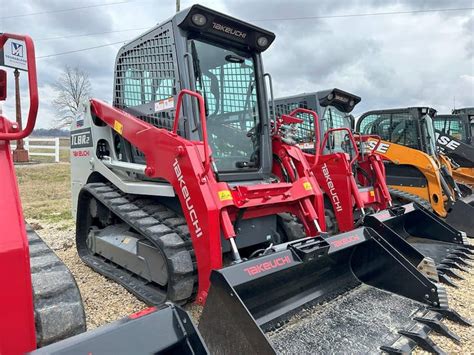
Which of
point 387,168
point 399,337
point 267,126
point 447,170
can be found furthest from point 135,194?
point 447,170

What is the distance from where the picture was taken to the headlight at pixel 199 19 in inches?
136

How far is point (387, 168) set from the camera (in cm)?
837

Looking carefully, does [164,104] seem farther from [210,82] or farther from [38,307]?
[38,307]

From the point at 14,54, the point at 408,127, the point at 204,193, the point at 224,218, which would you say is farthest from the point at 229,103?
the point at 408,127

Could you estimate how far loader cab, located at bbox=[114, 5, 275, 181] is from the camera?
11.6 feet

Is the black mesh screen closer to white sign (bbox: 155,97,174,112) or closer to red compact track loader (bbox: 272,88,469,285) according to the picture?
white sign (bbox: 155,97,174,112)

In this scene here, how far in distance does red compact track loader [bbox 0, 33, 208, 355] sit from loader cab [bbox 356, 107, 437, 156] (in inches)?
309

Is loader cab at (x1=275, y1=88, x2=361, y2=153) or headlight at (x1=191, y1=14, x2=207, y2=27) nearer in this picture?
headlight at (x1=191, y1=14, x2=207, y2=27)

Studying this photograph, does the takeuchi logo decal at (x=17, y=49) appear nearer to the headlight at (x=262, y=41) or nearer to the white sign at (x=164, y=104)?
the white sign at (x=164, y=104)

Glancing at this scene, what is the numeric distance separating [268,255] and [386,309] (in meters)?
1.16

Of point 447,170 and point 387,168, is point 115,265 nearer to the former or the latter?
point 387,168

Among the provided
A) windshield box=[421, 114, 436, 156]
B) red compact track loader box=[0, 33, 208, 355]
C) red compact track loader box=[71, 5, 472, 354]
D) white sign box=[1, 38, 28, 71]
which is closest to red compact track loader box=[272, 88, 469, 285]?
red compact track loader box=[71, 5, 472, 354]

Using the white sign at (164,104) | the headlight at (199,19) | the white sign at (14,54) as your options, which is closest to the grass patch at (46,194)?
the white sign at (164,104)

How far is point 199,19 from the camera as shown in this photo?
347 cm
